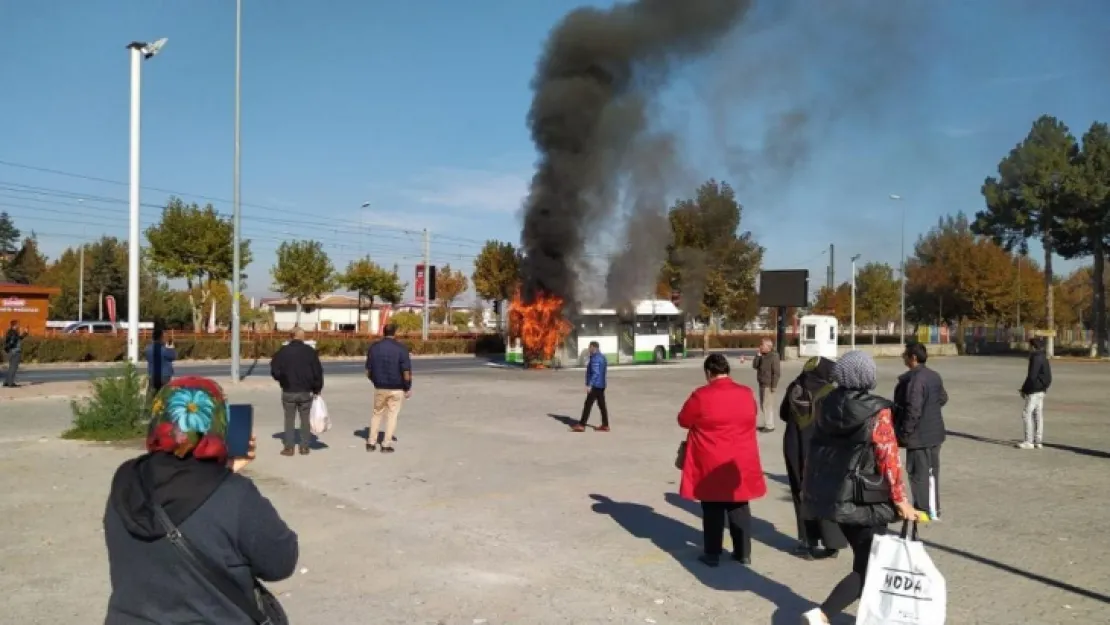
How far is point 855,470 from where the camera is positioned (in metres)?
4.55

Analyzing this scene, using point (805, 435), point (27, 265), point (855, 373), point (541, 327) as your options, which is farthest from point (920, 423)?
point (27, 265)

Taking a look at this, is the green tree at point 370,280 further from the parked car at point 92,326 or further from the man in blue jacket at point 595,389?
the man in blue jacket at point 595,389

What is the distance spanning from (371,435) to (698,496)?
6.78 m

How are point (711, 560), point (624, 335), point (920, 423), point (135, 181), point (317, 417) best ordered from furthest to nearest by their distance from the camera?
point (624, 335) → point (135, 181) → point (317, 417) → point (920, 423) → point (711, 560)

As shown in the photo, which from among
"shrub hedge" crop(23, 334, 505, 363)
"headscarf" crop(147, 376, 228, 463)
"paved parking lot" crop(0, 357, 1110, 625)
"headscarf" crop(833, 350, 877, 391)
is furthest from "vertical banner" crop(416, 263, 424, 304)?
"headscarf" crop(147, 376, 228, 463)

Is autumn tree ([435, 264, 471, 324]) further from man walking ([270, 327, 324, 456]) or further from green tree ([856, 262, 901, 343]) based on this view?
man walking ([270, 327, 324, 456])

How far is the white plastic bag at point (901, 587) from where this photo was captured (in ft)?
13.3

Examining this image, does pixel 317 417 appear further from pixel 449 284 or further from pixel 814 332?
pixel 449 284

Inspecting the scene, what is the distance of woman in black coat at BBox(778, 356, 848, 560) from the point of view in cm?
668

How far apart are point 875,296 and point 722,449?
74683 millimetres

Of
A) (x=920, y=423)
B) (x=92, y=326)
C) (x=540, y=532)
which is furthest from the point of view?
(x=92, y=326)

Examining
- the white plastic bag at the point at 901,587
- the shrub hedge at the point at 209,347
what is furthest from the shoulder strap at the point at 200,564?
the shrub hedge at the point at 209,347

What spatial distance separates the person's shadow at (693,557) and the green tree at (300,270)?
47201 millimetres

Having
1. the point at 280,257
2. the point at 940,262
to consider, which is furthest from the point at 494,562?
the point at 940,262
